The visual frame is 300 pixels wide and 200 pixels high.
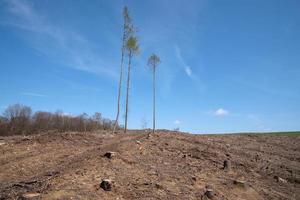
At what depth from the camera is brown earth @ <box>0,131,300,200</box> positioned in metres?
9.22

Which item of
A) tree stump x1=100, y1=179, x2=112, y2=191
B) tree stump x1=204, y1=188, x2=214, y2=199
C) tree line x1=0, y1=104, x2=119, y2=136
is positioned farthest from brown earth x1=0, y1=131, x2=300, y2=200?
tree line x1=0, y1=104, x2=119, y2=136

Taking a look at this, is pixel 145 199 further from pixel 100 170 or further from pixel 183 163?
pixel 183 163

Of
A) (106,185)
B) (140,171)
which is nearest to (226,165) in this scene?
(140,171)

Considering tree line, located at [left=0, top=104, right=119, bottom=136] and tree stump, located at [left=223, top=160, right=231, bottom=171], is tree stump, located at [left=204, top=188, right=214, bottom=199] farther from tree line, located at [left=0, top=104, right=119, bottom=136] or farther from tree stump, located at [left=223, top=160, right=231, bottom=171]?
tree line, located at [left=0, top=104, right=119, bottom=136]

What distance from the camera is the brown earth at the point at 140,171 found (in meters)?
9.22

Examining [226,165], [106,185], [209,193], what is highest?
[226,165]

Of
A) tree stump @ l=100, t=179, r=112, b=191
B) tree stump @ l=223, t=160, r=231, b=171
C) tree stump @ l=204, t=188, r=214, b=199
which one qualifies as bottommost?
tree stump @ l=204, t=188, r=214, b=199

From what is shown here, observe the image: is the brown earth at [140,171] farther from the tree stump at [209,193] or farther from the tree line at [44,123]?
the tree line at [44,123]

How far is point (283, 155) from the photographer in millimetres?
20016

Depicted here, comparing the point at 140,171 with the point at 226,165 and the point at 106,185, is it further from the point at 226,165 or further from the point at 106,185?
the point at 226,165

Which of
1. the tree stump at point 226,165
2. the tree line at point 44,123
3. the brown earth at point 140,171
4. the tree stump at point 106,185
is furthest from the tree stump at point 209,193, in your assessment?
the tree line at point 44,123

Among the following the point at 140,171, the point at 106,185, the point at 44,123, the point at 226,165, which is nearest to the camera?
the point at 106,185

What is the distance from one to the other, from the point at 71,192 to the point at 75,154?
5.58 meters

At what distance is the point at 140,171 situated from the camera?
441 inches
